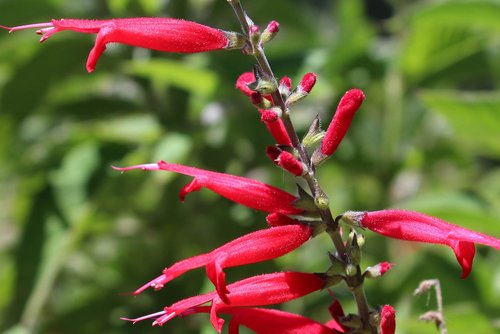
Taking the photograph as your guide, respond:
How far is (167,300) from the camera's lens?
1.98m

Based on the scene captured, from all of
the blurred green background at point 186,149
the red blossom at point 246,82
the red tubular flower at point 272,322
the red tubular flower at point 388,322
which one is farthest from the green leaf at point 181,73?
the red tubular flower at point 388,322

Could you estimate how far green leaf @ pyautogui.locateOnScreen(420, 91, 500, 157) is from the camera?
66.8 inches

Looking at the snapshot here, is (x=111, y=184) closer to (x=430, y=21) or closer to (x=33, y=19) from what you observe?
(x=33, y=19)

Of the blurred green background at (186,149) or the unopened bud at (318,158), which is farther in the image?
the blurred green background at (186,149)

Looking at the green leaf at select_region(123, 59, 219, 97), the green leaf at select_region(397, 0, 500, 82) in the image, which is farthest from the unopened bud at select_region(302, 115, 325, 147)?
the green leaf at select_region(397, 0, 500, 82)

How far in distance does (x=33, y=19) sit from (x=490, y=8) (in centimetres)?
110

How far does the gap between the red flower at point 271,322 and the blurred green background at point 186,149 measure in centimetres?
70

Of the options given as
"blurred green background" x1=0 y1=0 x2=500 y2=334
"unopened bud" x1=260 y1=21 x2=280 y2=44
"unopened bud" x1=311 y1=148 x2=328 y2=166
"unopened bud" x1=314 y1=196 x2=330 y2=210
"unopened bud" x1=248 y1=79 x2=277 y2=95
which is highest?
"unopened bud" x1=260 y1=21 x2=280 y2=44

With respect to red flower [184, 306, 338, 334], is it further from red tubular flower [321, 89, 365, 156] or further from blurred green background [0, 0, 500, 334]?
blurred green background [0, 0, 500, 334]

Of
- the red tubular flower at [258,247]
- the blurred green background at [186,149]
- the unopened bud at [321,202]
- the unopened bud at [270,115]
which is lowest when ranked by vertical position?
the blurred green background at [186,149]

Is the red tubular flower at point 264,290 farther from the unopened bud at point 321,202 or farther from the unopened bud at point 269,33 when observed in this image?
the unopened bud at point 269,33

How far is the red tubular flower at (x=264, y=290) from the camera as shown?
1037mm

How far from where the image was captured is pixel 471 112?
5.65 feet

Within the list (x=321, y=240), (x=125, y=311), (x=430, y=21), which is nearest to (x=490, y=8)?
(x=430, y=21)
